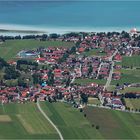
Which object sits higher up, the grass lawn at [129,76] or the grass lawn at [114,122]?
the grass lawn at [129,76]

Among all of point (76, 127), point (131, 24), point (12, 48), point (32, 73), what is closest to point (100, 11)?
point (131, 24)

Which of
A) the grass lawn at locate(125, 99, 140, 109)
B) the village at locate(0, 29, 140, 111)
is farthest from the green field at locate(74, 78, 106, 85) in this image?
the grass lawn at locate(125, 99, 140, 109)

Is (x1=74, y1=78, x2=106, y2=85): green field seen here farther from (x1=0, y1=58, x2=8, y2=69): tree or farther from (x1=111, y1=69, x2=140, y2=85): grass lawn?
(x1=0, y1=58, x2=8, y2=69): tree

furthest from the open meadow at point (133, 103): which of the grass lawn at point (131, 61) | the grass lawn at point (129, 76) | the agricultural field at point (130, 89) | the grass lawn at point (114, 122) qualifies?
the grass lawn at point (131, 61)

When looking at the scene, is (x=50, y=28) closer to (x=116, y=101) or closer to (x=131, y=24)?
(x=131, y=24)

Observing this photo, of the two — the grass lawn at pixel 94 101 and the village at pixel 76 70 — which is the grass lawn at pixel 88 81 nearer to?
the village at pixel 76 70
